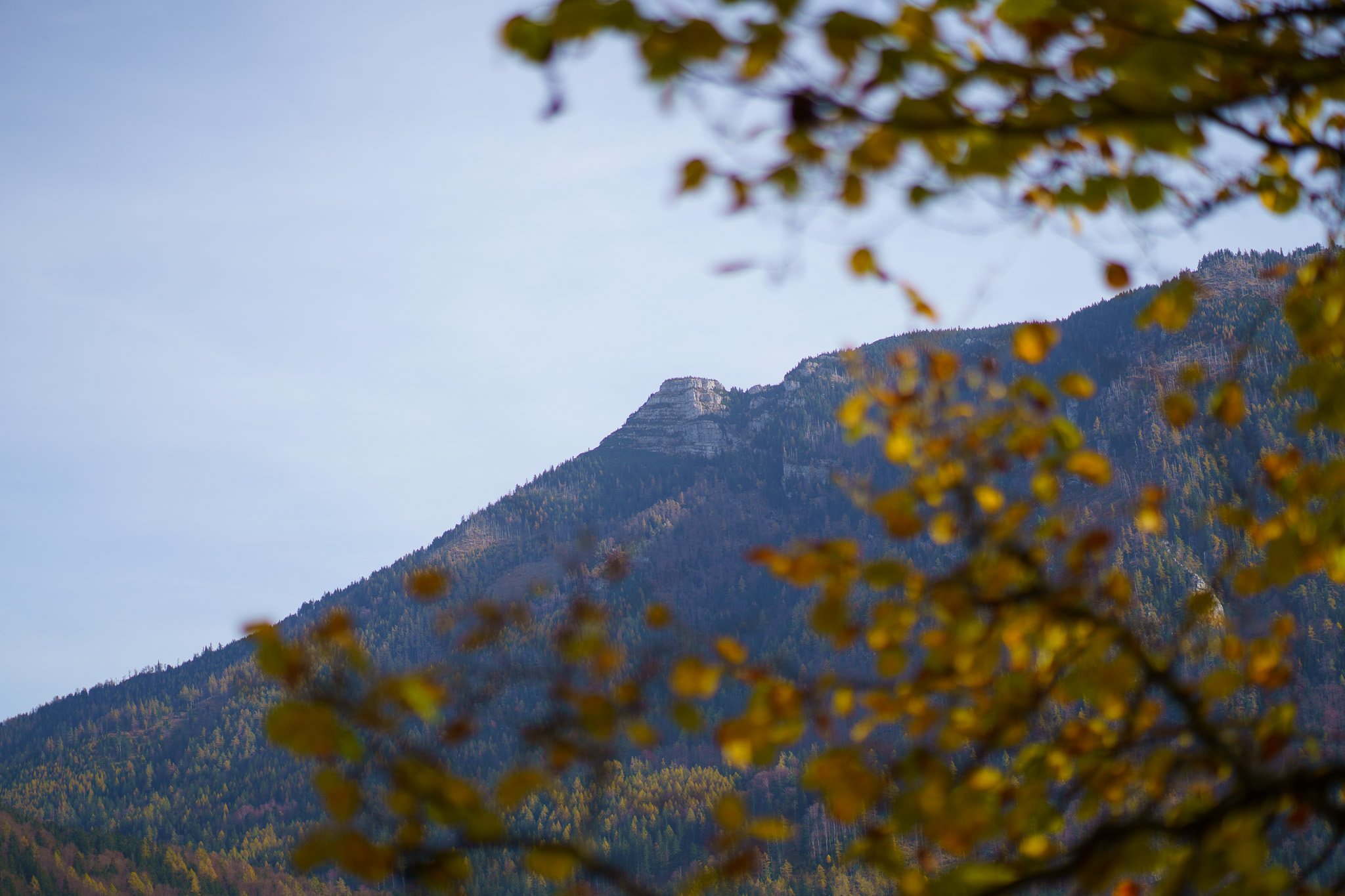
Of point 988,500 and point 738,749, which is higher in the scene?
point 988,500

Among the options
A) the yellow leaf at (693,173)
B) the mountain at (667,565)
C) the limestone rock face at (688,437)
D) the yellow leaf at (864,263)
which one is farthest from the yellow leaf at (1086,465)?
the limestone rock face at (688,437)

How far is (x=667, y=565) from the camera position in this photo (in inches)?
3693

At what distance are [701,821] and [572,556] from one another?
9183 cm

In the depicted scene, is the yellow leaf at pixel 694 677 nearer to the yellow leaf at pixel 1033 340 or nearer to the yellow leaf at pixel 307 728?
the yellow leaf at pixel 307 728

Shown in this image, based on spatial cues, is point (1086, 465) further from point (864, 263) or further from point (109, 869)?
point (109, 869)

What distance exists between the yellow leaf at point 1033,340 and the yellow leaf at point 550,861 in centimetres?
148

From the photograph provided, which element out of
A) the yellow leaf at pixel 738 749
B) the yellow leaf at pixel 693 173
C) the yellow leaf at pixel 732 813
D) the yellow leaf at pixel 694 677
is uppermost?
the yellow leaf at pixel 693 173

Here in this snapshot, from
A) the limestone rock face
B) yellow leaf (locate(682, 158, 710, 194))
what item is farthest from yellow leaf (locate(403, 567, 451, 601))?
the limestone rock face

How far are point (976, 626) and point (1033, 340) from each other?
0.69m

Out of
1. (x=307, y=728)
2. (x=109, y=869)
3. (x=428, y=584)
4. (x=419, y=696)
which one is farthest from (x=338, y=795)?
(x=109, y=869)

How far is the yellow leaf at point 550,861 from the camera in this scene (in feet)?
5.63

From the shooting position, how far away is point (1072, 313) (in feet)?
534

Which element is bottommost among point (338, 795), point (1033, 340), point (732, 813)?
point (732, 813)

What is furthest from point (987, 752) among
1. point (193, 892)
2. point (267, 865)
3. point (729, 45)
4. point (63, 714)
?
point (63, 714)
